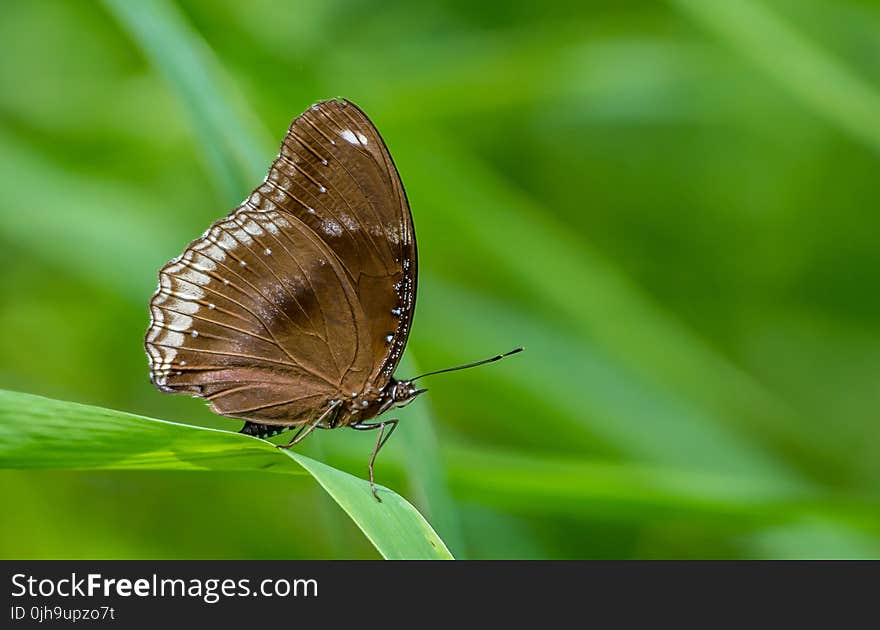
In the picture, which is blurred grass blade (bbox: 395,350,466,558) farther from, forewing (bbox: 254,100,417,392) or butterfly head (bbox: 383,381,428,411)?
forewing (bbox: 254,100,417,392)

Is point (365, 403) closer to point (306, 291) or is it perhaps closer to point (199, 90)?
point (306, 291)

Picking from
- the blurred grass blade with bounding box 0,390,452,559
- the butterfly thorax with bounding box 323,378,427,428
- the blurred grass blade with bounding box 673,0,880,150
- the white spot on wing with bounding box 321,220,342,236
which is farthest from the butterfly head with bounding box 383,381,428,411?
the blurred grass blade with bounding box 673,0,880,150

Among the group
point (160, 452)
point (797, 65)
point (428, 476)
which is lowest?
point (160, 452)

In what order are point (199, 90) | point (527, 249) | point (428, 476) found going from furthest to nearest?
point (527, 249) → point (199, 90) → point (428, 476)

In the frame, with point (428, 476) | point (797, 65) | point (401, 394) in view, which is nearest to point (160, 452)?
point (428, 476)

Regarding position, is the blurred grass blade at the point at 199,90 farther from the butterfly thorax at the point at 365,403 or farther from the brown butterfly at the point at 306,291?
the butterfly thorax at the point at 365,403

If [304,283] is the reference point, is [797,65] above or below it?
above
